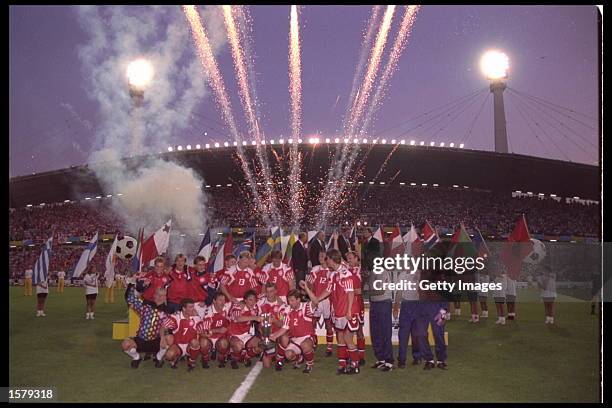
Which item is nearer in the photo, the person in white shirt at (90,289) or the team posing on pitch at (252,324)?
the team posing on pitch at (252,324)

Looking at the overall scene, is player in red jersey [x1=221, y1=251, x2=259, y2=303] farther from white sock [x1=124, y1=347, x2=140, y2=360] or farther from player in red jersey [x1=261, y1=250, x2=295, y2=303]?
white sock [x1=124, y1=347, x2=140, y2=360]

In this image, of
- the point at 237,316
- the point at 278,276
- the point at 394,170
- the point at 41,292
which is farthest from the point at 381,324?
the point at 394,170

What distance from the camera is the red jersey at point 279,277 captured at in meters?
9.98

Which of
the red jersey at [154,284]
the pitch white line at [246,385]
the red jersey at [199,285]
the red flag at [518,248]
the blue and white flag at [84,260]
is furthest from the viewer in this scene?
the blue and white flag at [84,260]

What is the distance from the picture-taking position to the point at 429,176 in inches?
1687

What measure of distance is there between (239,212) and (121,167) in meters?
10.1

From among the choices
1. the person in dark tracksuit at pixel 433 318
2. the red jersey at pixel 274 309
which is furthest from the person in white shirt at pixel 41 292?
the person in dark tracksuit at pixel 433 318

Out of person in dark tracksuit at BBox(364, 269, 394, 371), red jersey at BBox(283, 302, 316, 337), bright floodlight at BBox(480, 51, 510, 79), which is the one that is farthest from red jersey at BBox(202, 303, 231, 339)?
bright floodlight at BBox(480, 51, 510, 79)

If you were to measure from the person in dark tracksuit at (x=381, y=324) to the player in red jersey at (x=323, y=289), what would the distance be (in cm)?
82

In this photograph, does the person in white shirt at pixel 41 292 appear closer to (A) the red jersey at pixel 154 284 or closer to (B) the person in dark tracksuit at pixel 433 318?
(A) the red jersey at pixel 154 284

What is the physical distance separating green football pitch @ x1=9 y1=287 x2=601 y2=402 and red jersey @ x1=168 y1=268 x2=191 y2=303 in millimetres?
1232

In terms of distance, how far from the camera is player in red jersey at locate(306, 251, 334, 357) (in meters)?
9.05
